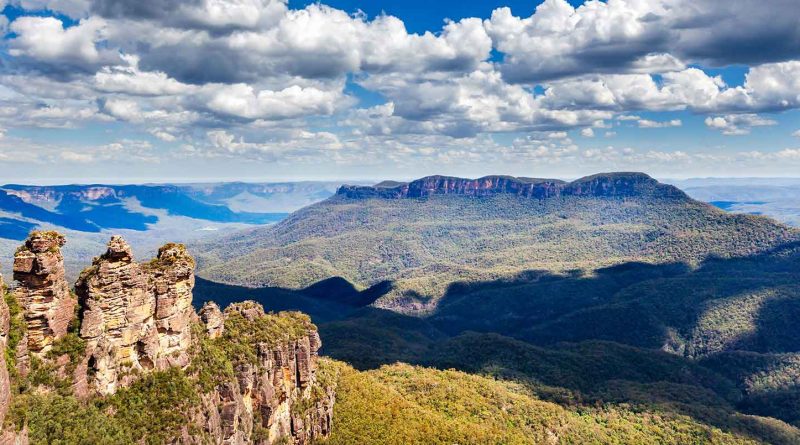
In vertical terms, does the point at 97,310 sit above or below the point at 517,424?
above

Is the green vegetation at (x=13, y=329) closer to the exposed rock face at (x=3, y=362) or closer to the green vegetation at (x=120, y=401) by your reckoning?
the exposed rock face at (x=3, y=362)

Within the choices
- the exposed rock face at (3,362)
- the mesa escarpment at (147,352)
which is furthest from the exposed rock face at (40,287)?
the exposed rock face at (3,362)

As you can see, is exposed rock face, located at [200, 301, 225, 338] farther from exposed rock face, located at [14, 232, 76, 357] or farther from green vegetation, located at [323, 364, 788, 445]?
green vegetation, located at [323, 364, 788, 445]

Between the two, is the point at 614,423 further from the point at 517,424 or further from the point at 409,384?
the point at 409,384

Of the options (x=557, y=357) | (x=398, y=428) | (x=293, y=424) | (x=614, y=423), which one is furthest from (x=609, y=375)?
(x=293, y=424)

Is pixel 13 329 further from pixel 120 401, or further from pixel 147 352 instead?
pixel 147 352
